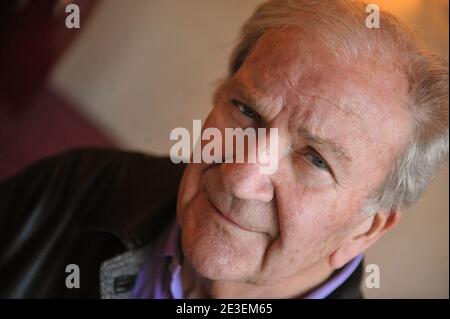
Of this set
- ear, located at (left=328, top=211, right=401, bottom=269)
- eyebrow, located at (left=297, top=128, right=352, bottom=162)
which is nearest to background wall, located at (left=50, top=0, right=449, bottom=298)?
ear, located at (left=328, top=211, right=401, bottom=269)

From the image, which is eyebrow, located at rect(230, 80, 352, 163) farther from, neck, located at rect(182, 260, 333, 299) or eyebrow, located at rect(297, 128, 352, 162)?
neck, located at rect(182, 260, 333, 299)

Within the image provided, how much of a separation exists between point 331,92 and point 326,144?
6 cm

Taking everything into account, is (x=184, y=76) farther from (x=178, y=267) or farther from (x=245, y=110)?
(x=178, y=267)

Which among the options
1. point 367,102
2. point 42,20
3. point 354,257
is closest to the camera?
point 367,102

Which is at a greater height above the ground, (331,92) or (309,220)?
(331,92)

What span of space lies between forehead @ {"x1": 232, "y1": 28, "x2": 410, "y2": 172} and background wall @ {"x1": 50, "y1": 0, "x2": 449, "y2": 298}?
85mm

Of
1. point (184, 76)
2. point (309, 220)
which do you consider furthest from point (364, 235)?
point (184, 76)

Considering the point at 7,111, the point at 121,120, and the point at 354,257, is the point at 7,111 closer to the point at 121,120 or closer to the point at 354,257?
the point at 121,120

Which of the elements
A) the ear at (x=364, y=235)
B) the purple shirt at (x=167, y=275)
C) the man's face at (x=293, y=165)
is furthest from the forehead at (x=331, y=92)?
the purple shirt at (x=167, y=275)

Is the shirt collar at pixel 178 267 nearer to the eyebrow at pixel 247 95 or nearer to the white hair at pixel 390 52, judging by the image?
the white hair at pixel 390 52

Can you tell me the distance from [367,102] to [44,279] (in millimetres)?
551

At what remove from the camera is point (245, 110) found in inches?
24.9

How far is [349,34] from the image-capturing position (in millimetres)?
591

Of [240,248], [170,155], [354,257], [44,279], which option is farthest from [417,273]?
[44,279]
